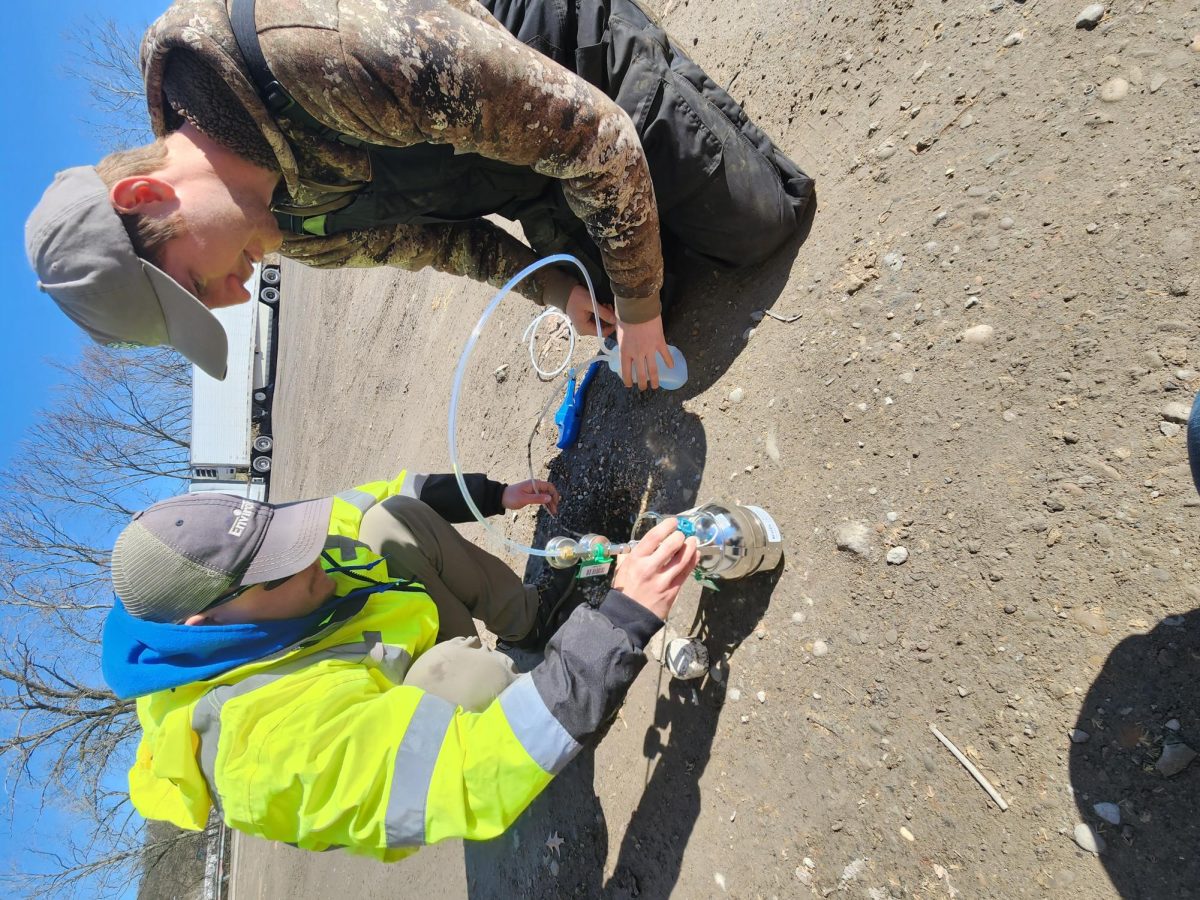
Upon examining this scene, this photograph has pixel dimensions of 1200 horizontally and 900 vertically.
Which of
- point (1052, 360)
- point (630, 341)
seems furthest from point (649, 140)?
point (1052, 360)

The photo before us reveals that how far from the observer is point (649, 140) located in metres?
1.89

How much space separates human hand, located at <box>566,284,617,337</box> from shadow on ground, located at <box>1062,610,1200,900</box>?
6.00ft

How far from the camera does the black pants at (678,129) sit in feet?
6.12

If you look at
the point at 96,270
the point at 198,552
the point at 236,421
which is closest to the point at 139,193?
the point at 96,270

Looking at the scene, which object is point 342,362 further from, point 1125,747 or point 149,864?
point 149,864

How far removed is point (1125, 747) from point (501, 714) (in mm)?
1370

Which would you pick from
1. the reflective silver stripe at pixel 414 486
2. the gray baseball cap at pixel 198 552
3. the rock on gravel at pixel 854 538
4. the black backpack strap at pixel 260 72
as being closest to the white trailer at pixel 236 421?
the reflective silver stripe at pixel 414 486

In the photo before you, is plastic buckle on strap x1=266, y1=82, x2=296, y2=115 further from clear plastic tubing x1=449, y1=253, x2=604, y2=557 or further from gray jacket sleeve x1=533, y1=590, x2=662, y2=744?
gray jacket sleeve x1=533, y1=590, x2=662, y2=744

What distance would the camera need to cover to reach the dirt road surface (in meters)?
1.38

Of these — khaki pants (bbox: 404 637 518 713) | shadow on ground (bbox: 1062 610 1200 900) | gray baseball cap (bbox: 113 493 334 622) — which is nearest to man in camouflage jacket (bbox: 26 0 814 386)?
gray baseball cap (bbox: 113 493 334 622)

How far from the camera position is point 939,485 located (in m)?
1.70

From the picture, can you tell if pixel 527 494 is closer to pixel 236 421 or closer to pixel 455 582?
pixel 455 582

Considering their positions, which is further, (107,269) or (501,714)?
(501,714)

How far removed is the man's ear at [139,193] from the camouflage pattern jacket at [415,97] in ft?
0.45
